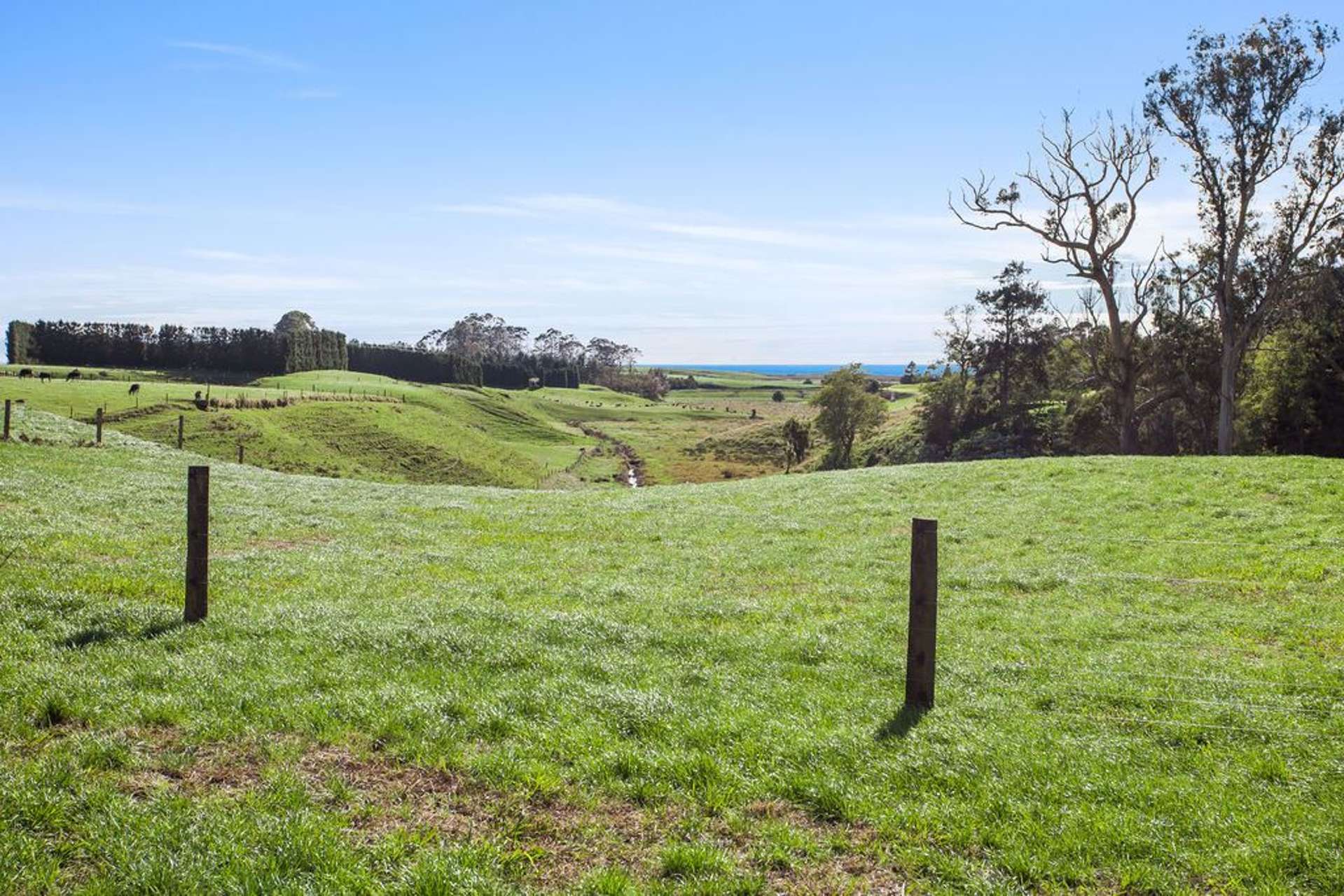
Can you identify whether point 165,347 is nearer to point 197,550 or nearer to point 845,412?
point 845,412

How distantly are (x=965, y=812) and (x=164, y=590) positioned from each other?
1218 centimetres

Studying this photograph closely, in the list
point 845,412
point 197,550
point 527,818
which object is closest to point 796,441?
point 845,412

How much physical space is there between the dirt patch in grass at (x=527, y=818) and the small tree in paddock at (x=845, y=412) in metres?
92.5

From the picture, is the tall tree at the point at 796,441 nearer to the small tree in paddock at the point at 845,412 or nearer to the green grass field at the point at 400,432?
the green grass field at the point at 400,432

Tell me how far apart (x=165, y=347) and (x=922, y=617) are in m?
146

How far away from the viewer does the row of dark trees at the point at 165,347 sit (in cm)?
11875

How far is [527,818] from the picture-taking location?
6711 mm

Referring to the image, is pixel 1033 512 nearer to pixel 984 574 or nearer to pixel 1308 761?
pixel 984 574

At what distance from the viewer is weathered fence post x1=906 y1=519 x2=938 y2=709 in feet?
30.3

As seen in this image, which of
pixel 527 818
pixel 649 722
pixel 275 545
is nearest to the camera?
pixel 527 818

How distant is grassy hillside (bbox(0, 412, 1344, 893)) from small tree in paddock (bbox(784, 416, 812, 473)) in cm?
8954

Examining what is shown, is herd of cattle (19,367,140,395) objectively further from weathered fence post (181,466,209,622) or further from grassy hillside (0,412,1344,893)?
weathered fence post (181,466,209,622)

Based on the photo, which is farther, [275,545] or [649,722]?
[275,545]

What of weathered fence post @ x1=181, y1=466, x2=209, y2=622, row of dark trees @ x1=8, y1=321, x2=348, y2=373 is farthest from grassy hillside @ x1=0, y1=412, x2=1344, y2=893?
row of dark trees @ x1=8, y1=321, x2=348, y2=373
